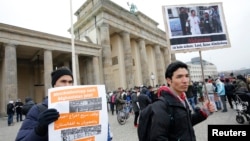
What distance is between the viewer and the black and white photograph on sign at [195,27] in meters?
5.41

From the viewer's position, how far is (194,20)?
5.56 metres

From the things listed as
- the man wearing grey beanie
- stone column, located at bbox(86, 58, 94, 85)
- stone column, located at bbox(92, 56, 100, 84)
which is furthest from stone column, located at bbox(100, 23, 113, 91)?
the man wearing grey beanie

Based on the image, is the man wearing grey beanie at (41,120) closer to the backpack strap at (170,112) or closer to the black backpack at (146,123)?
the black backpack at (146,123)

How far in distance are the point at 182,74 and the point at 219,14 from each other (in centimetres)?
415

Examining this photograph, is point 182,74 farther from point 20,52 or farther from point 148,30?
point 148,30

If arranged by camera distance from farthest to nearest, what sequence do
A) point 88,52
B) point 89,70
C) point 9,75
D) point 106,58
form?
point 89,70 < point 106,58 < point 88,52 < point 9,75

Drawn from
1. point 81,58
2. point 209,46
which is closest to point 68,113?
point 209,46

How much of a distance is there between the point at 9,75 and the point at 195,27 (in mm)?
17744

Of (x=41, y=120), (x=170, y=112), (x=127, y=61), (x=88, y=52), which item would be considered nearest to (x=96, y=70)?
(x=88, y=52)

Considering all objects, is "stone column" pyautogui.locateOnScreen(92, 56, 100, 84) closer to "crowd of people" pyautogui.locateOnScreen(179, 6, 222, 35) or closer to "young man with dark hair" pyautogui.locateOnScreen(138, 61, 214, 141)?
"crowd of people" pyautogui.locateOnScreen(179, 6, 222, 35)

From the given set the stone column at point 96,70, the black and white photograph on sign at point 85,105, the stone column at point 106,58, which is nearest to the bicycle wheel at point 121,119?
the black and white photograph on sign at point 85,105

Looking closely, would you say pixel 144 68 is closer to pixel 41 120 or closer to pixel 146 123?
pixel 146 123

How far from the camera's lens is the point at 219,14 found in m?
5.80

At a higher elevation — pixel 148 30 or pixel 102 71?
pixel 148 30
